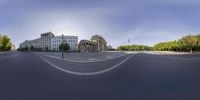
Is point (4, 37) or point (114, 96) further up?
point (4, 37)

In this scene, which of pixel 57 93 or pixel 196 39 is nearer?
pixel 57 93

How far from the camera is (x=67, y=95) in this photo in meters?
5.59

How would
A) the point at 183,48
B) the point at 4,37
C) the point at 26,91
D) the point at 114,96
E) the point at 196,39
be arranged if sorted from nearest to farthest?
the point at 114,96
the point at 26,91
the point at 196,39
the point at 183,48
the point at 4,37

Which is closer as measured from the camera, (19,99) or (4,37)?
(19,99)

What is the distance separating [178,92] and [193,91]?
0.53 m

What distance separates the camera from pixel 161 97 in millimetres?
5414

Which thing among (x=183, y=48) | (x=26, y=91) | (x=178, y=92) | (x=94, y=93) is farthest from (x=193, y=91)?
(x=183, y=48)

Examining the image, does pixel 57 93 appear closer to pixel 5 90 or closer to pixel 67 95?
pixel 67 95

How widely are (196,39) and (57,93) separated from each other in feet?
370

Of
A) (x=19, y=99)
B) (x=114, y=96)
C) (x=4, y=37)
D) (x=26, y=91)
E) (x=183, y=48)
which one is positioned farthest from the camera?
(x=4, y=37)

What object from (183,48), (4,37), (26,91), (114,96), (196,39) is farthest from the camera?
(4,37)

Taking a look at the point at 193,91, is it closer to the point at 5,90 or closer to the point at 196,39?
the point at 5,90

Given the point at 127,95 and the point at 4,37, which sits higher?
the point at 4,37

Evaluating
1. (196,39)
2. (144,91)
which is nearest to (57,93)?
(144,91)
